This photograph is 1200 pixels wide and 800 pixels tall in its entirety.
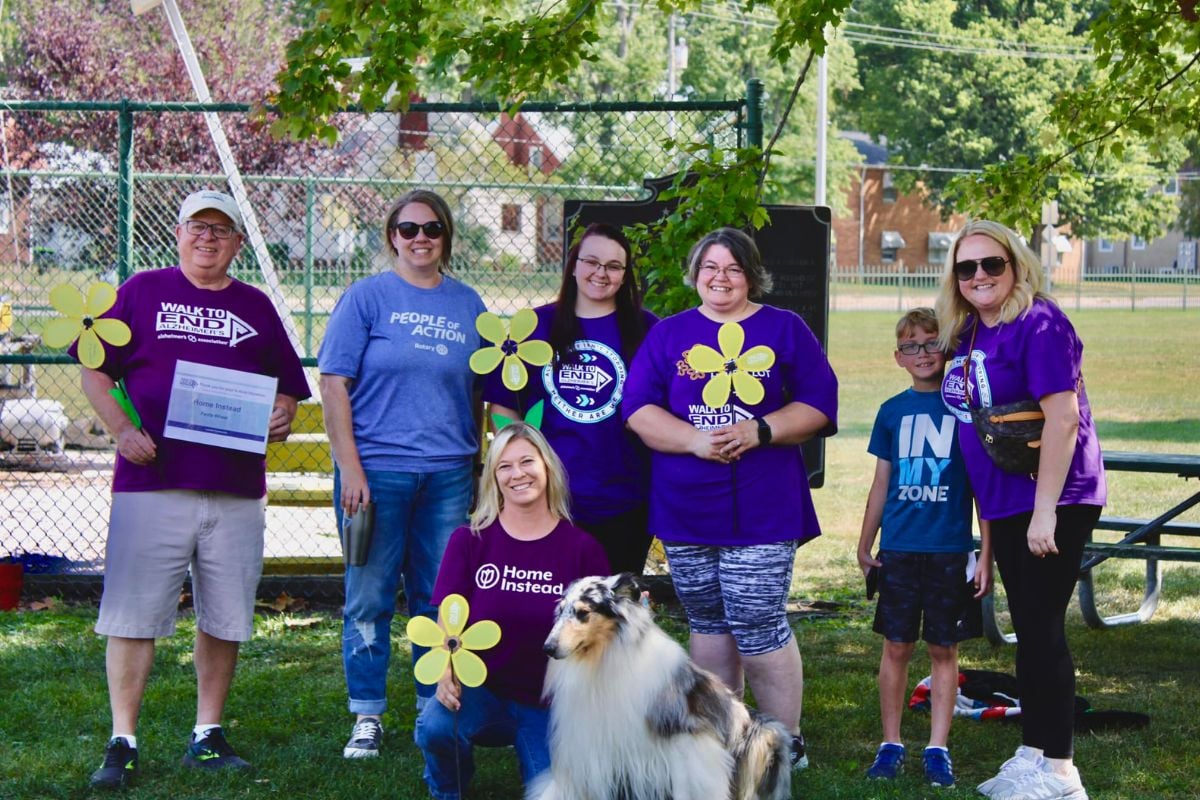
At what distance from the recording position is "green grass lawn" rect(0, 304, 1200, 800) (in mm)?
4574

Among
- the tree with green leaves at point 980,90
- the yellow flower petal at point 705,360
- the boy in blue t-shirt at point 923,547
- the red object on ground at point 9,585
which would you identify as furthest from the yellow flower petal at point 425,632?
the tree with green leaves at point 980,90

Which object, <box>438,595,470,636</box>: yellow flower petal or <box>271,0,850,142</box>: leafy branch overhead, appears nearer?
<box>438,595,470,636</box>: yellow flower petal

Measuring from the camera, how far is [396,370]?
4.67 m

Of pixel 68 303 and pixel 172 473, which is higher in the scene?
pixel 68 303

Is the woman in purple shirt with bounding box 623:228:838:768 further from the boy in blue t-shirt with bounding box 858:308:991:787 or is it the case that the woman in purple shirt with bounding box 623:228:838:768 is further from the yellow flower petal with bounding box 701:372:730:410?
the boy in blue t-shirt with bounding box 858:308:991:787

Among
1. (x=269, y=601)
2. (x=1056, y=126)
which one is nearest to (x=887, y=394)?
(x=1056, y=126)

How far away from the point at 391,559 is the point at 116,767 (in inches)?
44.2

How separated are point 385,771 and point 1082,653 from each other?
3588 millimetres

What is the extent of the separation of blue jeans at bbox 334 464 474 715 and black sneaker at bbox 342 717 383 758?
0.04 metres

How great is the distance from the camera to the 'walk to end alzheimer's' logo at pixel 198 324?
14.7 feet

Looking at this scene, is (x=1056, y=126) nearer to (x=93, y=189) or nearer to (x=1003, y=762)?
(x=1003, y=762)

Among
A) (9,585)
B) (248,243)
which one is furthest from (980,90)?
(9,585)

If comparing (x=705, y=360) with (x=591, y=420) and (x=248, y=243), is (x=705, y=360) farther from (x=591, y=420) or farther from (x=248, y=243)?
(x=248, y=243)

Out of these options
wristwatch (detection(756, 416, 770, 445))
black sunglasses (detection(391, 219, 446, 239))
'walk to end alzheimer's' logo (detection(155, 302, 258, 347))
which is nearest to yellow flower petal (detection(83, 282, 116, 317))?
'walk to end alzheimer's' logo (detection(155, 302, 258, 347))
